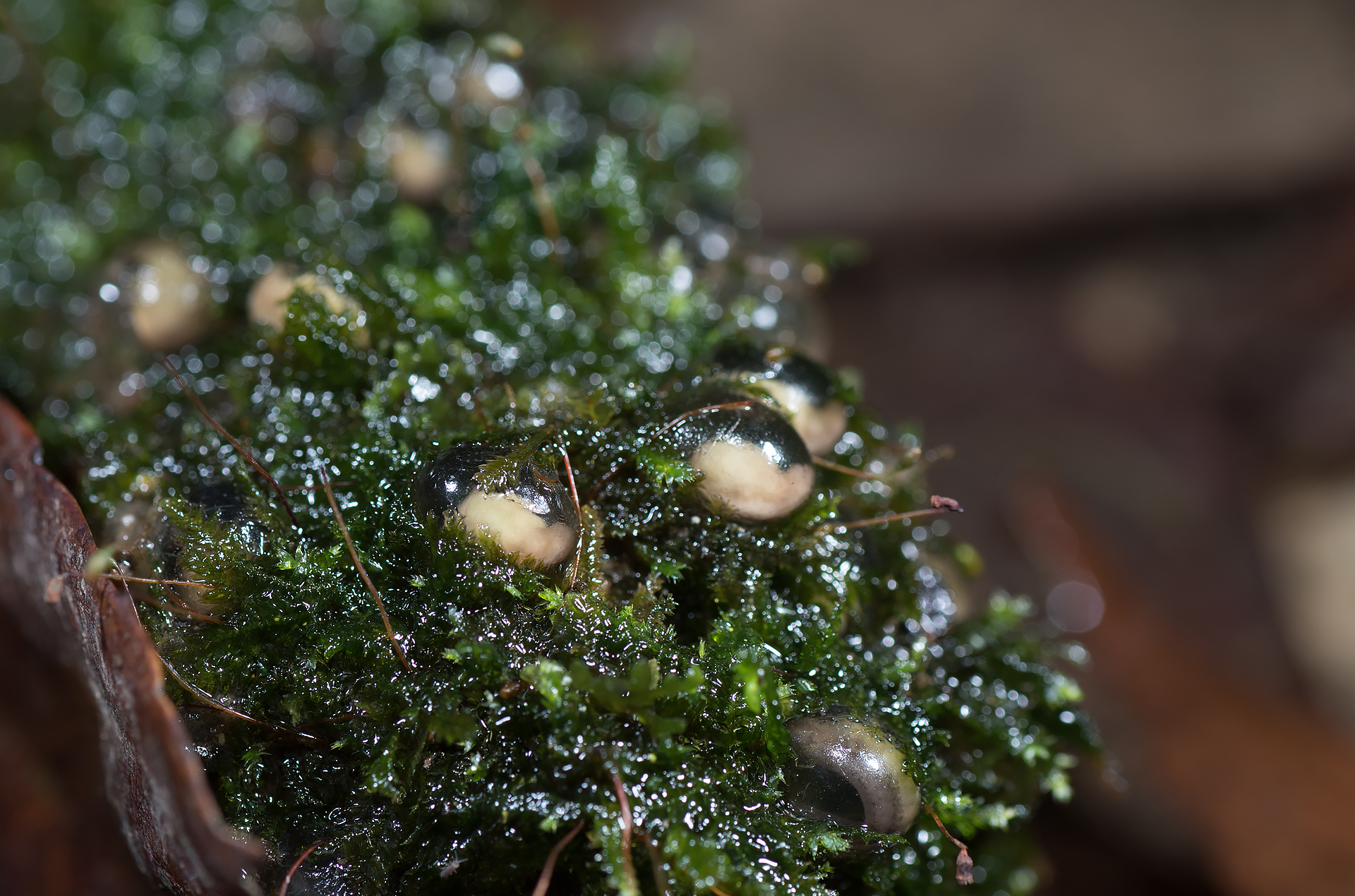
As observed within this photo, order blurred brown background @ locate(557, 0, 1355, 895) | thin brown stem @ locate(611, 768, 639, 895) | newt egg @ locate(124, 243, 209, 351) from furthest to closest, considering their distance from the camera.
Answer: blurred brown background @ locate(557, 0, 1355, 895) → newt egg @ locate(124, 243, 209, 351) → thin brown stem @ locate(611, 768, 639, 895)

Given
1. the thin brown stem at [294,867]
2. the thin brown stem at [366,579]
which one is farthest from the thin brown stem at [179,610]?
the thin brown stem at [294,867]

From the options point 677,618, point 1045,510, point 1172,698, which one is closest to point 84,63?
point 677,618

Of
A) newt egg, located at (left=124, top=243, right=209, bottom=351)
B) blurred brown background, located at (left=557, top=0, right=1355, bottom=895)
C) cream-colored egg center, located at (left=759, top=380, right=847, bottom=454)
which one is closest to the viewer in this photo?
cream-colored egg center, located at (left=759, top=380, right=847, bottom=454)

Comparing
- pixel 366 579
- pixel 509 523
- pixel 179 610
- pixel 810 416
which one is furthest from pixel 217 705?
pixel 810 416

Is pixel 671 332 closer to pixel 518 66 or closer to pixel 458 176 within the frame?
pixel 458 176

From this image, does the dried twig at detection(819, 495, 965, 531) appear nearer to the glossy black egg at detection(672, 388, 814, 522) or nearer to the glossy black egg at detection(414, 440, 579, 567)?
the glossy black egg at detection(672, 388, 814, 522)

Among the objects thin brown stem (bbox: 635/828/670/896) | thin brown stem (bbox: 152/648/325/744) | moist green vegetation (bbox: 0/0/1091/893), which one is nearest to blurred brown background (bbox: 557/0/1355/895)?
moist green vegetation (bbox: 0/0/1091/893)
